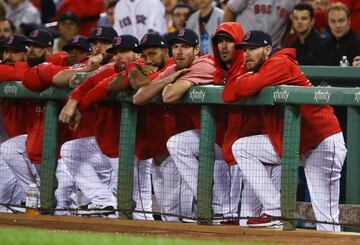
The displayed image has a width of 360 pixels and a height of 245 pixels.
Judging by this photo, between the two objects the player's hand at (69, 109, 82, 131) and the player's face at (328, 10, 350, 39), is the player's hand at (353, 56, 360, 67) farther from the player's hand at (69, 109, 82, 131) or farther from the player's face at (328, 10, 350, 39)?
the player's hand at (69, 109, 82, 131)

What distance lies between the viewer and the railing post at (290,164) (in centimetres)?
875

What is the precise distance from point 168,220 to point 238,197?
2.36 ft

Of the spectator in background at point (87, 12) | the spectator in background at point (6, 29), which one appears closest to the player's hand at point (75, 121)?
the spectator in background at point (6, 29)

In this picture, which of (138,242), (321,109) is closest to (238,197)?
(321,109)

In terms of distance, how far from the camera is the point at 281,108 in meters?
8.96

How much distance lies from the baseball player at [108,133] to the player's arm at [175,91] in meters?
0.75

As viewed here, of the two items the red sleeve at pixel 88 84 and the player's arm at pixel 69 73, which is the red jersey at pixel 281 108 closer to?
the red sleeve at pixel 88 84

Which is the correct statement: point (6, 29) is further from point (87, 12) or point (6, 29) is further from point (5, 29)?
point (87, 12)

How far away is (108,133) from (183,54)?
110 cm

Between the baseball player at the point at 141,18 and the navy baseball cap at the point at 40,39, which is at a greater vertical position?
the baseball player at the point at 141,18

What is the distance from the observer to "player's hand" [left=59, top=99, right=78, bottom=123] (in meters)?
9.70

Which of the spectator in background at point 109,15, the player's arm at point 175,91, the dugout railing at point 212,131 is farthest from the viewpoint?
the spectator in background at point 109,15

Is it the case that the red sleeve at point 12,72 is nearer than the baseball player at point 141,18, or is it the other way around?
the red sleeve at point 12,72

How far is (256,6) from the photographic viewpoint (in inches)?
496
